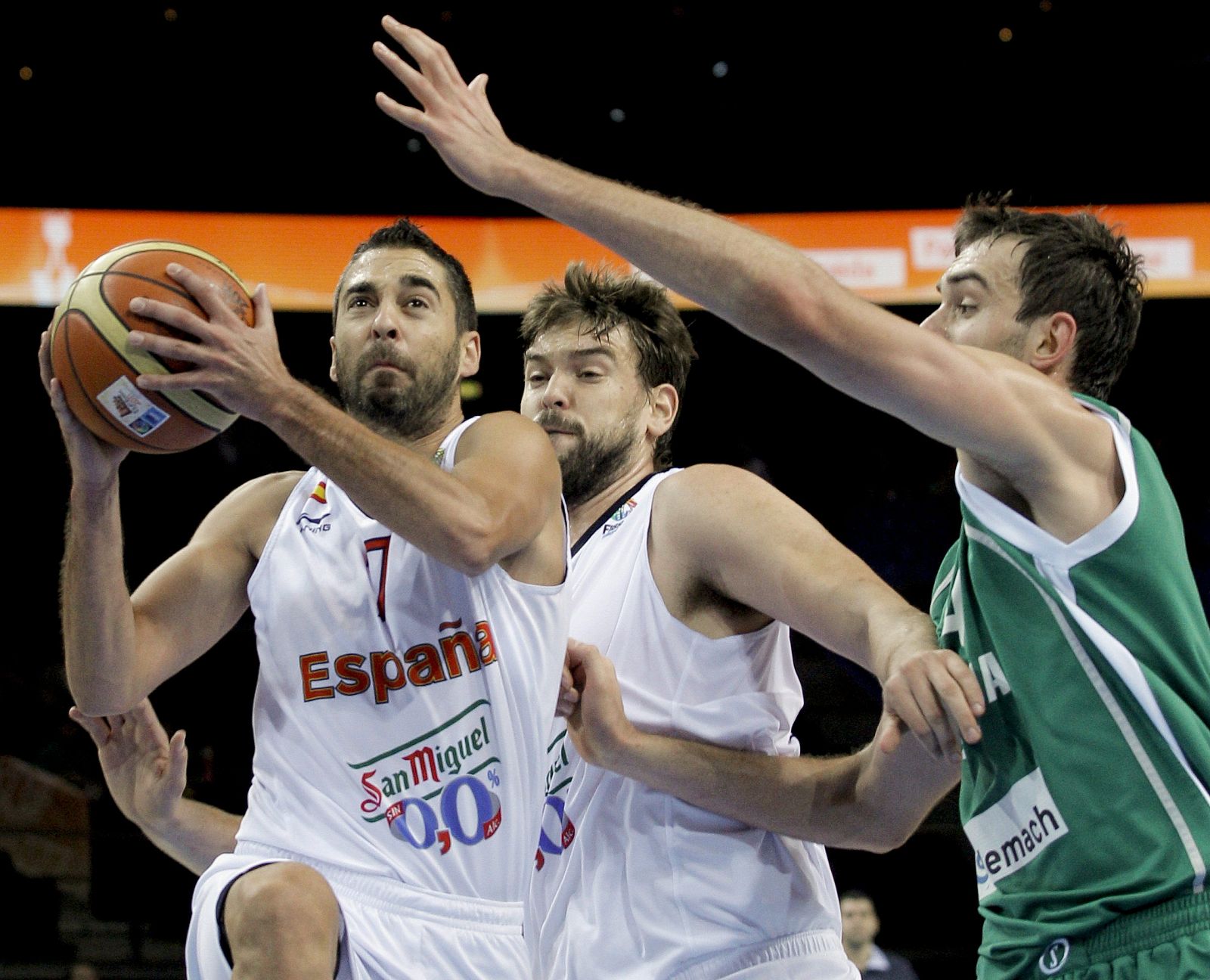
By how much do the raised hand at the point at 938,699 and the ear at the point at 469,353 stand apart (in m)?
1.56

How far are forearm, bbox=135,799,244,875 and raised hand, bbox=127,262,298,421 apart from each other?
5.01ft

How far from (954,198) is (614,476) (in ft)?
31.4

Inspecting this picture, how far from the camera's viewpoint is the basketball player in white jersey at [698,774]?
3.18 metres

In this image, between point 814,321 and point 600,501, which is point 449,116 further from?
point 600,501

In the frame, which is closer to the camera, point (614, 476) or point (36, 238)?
point (614, 476)

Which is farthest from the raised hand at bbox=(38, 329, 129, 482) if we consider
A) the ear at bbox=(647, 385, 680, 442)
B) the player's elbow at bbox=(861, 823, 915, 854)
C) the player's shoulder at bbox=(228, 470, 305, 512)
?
the player's elbow at bbox=(861, 823, 915, 854)

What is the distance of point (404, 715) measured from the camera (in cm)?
297

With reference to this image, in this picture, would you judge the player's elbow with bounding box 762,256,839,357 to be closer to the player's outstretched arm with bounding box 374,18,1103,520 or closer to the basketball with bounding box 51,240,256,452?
the player's outstretched arm with bounding box 374,18,1103,520

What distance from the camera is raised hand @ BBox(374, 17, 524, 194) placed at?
2.55 metres

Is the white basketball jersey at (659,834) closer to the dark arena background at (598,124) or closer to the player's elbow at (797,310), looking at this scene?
the player's elbow at (797,310)

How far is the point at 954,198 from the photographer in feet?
41.3

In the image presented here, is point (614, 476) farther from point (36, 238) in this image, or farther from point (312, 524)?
point (36, 238)

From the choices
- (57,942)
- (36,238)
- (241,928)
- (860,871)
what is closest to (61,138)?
(36,238)

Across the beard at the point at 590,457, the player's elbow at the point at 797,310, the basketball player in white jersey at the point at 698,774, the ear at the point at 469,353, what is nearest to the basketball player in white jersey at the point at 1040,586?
the player's elbow at the point at 797,310
